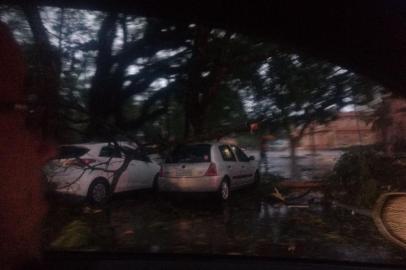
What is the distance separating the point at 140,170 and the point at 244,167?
0.48m

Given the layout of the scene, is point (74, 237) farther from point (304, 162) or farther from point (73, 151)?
point (304, 162)

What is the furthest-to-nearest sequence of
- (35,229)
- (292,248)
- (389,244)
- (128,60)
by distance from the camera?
(292,248) → (128,60) → (389,244) → (35,229)

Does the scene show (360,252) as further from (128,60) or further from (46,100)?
(46,100)

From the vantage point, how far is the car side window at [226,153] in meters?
2.22

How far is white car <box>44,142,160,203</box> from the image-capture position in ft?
7.06

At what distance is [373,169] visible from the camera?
7.23 feet

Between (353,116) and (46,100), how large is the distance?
1.34 meters

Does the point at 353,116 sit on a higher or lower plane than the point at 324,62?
lower

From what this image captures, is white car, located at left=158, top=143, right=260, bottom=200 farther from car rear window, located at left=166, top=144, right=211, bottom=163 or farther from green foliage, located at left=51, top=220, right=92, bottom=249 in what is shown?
green foliage, located at left=51, top=220, right=92, bottom=249

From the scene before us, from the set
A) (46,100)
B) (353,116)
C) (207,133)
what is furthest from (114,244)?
(353,116)

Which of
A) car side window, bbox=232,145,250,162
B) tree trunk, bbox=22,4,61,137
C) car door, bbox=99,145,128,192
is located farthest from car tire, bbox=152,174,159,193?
tree trunk, bbox=22,4,61,137

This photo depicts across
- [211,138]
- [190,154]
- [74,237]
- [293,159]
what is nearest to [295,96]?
[293,159]

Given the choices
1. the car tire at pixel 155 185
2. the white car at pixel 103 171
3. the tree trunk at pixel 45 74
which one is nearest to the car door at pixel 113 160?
the white car at pixel 103 171

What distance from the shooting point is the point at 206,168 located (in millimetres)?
2471
